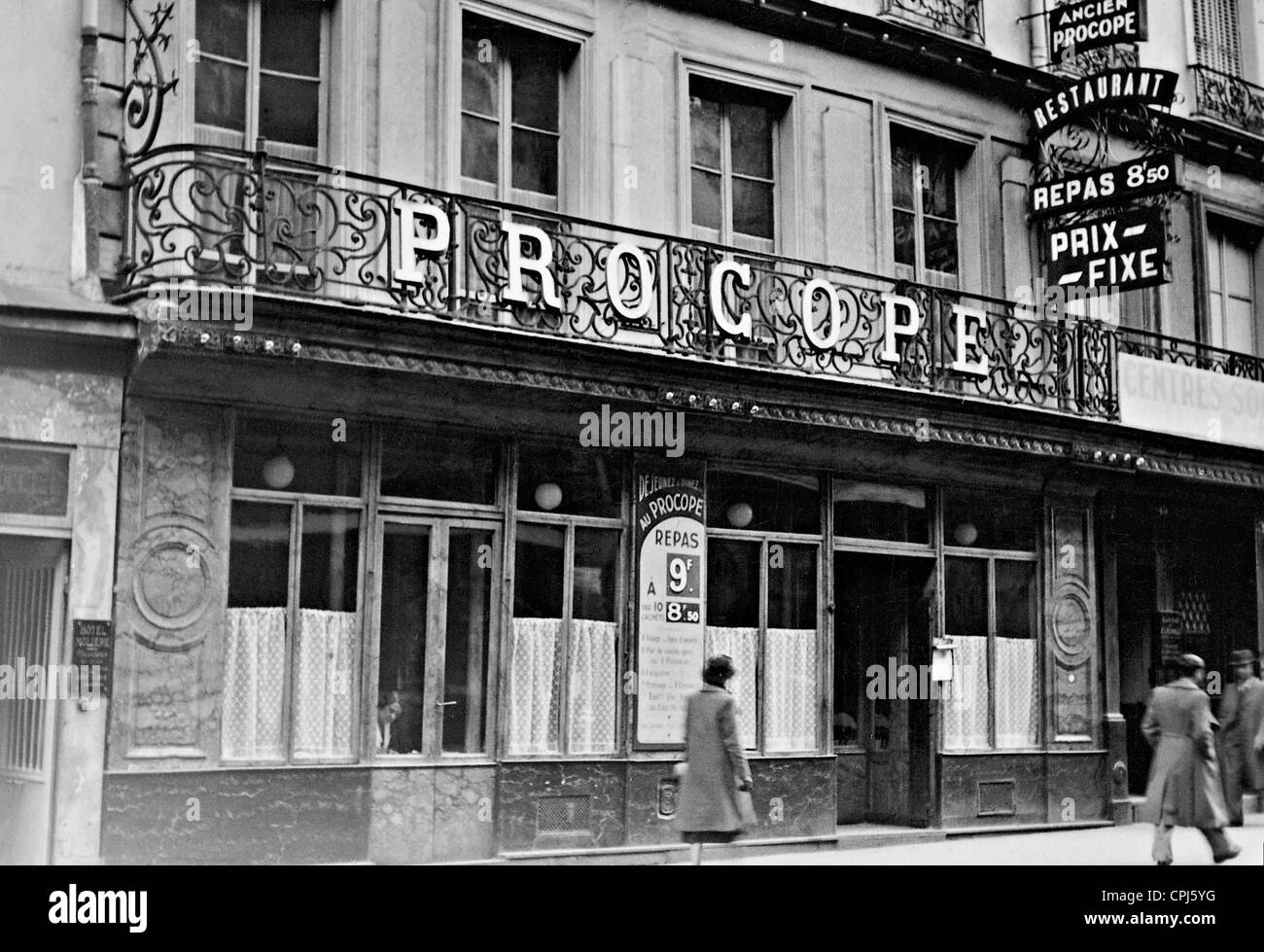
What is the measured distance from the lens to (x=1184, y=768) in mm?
12547

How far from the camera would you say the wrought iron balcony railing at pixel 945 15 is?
58.4ft

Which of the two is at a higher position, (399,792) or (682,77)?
(682,77)

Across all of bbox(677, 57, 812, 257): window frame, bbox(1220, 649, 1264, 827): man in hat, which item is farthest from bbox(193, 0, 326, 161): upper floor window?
bbox(1220, 649, 1264, 827): man in hat

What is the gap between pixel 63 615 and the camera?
12008mm

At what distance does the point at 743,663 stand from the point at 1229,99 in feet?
36.4

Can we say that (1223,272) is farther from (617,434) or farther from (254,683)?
(254,683)

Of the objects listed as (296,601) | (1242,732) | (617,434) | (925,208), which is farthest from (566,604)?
(925,208)

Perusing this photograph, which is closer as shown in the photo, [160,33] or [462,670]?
[160,33]

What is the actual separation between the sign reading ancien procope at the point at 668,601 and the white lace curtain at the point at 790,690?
1.02m

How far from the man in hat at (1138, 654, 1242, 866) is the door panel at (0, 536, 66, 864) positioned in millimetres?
8287

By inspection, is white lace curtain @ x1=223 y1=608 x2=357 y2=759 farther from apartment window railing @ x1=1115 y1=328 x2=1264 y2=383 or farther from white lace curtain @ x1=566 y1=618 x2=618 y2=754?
apartment window railing @ x1=1115 y1=328 x2=1264 y2=383
